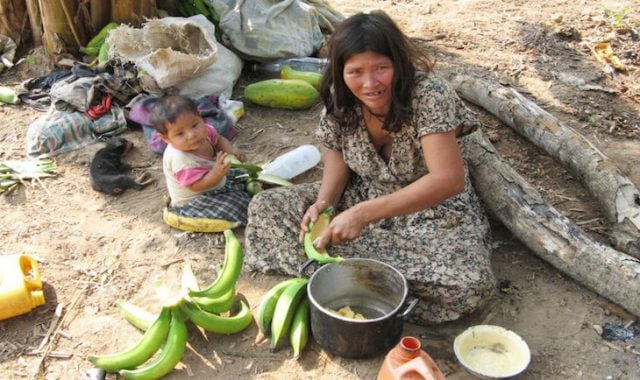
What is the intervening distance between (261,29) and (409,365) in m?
3.56

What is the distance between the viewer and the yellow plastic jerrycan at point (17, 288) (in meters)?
2.67

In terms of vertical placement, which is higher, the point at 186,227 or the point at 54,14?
the point at 54,14

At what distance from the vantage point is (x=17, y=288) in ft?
8.80

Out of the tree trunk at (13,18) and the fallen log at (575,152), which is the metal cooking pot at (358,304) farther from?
the tree trunk at (13,18)

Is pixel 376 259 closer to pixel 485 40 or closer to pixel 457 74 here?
pixel 457 74

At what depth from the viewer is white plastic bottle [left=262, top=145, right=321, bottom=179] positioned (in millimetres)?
3727

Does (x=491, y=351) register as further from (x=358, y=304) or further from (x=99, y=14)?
(x=99, y=14)

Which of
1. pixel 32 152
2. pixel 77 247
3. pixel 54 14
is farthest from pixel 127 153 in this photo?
pixel 54 14

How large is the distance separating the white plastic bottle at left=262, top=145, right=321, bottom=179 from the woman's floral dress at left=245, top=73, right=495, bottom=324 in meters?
0.68

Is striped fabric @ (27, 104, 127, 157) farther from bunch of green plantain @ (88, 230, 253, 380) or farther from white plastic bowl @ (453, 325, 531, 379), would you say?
white plastic bowl @ (453, 325, 531, 379)

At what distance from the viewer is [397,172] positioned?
107 inches

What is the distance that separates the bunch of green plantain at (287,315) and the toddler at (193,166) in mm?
786

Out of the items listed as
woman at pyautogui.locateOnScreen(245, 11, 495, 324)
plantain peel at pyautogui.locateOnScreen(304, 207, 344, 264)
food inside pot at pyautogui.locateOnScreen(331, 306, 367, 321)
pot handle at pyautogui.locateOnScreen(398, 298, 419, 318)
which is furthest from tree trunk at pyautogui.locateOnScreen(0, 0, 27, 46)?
pot handle at pyautogui.locateOnScreen(398, 298, 419, 318)

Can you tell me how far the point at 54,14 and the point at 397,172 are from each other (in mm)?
3641
